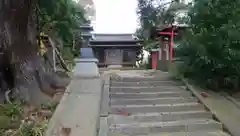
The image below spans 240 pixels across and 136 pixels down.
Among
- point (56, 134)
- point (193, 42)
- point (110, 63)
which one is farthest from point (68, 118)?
point (110, 63)

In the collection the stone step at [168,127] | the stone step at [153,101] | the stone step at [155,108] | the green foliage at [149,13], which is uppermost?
the green foliage at [149,13]

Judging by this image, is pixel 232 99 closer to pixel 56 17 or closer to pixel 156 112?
pixel 156 112

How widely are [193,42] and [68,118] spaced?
3.61 meters

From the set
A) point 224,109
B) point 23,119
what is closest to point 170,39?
point 224,109

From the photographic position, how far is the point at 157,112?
593cm

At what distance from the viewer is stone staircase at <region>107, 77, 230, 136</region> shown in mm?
5152

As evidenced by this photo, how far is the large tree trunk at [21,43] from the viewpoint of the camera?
516 centimetres

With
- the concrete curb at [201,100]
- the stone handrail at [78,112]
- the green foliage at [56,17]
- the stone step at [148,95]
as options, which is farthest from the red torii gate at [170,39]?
the stone handrail at [78,112]

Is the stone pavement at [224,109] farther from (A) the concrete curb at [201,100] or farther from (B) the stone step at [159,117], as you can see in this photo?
(B) the stone step at [159,117]

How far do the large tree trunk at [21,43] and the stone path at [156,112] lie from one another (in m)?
1.62

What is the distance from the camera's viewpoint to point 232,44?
6387mm

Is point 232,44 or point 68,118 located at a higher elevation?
point 232,44

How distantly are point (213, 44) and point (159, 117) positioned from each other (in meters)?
2.24

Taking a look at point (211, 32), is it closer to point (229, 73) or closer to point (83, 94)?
point (229, 73)
